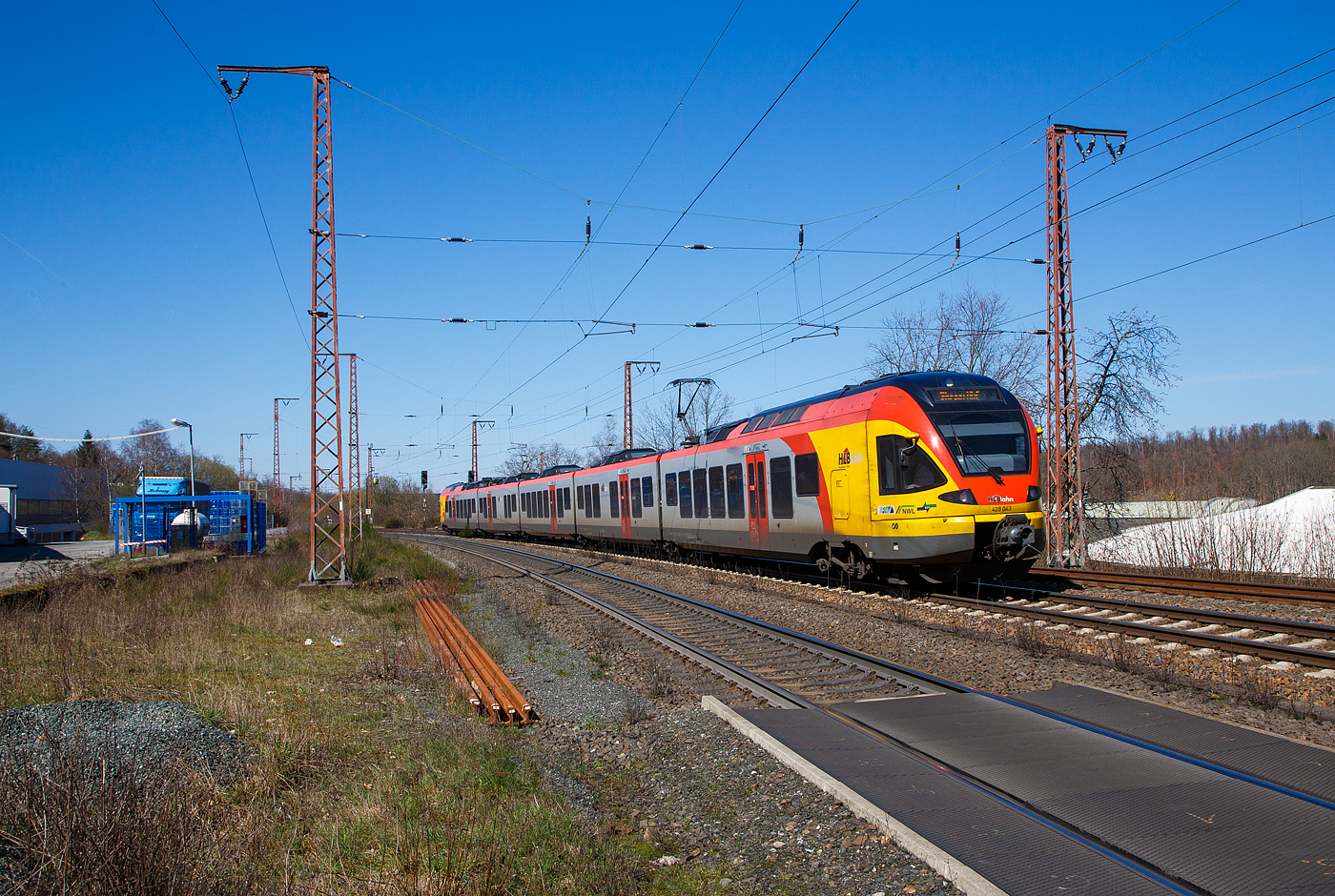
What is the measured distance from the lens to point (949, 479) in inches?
502

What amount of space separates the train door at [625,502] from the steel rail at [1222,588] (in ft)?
46.9

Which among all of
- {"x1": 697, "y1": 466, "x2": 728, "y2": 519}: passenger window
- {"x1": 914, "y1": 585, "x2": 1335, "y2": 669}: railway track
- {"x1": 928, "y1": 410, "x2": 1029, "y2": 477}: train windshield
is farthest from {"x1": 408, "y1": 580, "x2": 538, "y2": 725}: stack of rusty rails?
{"x1": 928, "y1": 410, "x2": 1029, "y2": 477}: train windshield

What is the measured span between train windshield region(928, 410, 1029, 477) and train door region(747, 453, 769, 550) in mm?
5305

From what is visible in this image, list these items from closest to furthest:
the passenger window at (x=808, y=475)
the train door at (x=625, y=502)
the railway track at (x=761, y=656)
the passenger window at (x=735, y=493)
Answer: the railway track at (x=761, y=656) → the passenger window at (x=808, y=475) → the passenger window at (x=735, y=493) → the train door at (x=625, y=502)

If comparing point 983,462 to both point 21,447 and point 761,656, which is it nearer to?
point 761,656

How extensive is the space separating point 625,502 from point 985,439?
15.8 metres

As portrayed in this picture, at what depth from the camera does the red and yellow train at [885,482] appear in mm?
12797

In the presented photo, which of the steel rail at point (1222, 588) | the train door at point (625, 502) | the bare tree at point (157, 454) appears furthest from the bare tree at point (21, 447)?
the steel rail at point (1222, 588)

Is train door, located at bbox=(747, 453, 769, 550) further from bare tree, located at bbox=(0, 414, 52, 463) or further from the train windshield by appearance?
bare tree, located at bbox=(0, 414, 52, 463)

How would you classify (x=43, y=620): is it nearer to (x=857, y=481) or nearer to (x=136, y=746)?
(x=136, y=746)

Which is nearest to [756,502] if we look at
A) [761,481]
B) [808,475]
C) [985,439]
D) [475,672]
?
[761,481]

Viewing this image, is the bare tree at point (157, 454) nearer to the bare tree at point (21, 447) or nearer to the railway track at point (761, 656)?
the bare tree at point (21, 447)

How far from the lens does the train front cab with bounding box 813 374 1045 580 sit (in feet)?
41.8

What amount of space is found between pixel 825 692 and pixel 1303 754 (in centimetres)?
377
